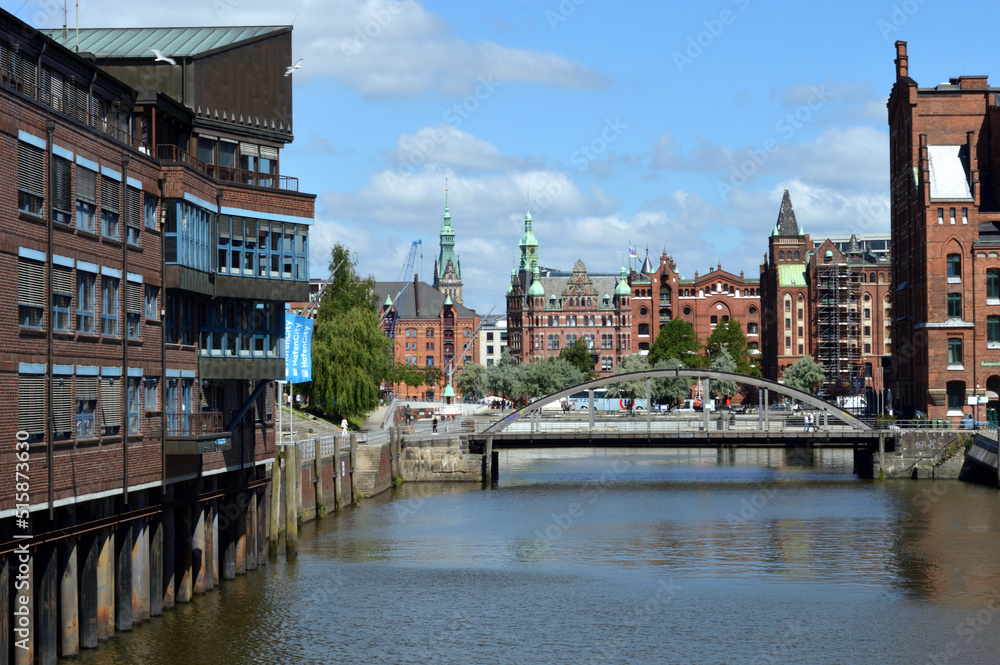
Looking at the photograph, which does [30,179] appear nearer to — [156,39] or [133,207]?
[133,207]

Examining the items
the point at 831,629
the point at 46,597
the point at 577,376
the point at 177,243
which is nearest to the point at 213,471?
the point at 177,243

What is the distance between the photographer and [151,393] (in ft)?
117

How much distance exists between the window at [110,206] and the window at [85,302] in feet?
4.69

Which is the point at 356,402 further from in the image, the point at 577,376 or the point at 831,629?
the point at 577,376

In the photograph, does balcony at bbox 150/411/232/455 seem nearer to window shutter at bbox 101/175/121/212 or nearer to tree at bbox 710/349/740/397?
window shutter at bbox 101/175/121/212

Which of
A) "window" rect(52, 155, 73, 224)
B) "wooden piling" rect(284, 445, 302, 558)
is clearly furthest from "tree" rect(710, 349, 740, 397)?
"window" rect(52, 155, 73, 224)

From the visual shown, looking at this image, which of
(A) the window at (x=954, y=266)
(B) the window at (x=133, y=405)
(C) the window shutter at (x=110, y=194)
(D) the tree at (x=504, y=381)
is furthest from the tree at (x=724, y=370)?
(C) the window shutter at (x=110, y=194)

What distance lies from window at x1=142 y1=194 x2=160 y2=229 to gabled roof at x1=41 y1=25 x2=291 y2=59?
23.9 feet

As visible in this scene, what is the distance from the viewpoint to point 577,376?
174 metres

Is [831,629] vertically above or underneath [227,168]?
underneath

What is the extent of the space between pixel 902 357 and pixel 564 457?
30.7 meters

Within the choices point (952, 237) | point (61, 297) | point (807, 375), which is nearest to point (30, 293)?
point (61, 297)

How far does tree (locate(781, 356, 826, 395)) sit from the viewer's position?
163m

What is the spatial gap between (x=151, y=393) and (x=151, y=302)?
7.82 feet
